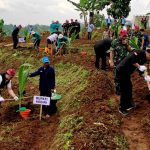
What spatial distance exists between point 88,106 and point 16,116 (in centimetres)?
210

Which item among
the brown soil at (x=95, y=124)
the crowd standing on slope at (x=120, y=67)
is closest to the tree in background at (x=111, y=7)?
the crowd standing on slope at (x=120, y=67)

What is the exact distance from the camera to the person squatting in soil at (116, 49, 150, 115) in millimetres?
8664

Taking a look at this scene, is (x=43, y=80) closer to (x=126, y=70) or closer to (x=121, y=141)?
(x=126, y=70)

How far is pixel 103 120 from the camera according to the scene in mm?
8195

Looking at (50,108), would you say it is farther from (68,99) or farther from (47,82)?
(68,99)

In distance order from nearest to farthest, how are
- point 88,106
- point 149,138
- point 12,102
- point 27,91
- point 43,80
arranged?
point 149,138 → point 88,106 → point 43,80 → point 12,102 → point 27,91

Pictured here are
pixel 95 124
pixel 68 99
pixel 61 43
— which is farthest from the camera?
pixel 61 43

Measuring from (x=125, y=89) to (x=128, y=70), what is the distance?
436 mm

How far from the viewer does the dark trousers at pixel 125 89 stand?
352 inches

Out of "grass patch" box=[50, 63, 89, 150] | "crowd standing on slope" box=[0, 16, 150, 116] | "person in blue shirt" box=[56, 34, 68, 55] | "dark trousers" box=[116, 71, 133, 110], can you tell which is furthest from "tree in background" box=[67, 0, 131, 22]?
"dark trousers" box=[116, 71, 133, 110]

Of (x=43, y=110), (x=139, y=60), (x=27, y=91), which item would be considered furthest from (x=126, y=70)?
(x=27, y=91)

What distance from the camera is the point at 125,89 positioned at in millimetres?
8992

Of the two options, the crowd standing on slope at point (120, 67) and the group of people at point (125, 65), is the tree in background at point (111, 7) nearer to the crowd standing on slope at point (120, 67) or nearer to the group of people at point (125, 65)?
the crowd standing on slope at point (120, 67)

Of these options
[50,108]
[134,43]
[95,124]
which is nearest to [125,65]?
[95,124]
